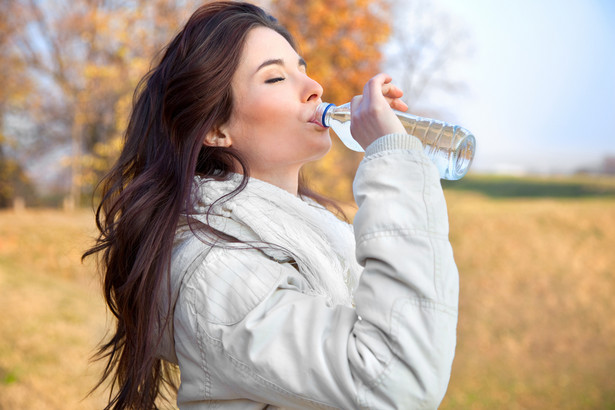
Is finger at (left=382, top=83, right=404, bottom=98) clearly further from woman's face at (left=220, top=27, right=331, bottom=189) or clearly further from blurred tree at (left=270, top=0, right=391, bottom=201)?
blurred tree at (left=270, top=0, right=391, bottom=201)

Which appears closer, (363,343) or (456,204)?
(363,343)

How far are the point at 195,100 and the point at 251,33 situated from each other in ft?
0.85

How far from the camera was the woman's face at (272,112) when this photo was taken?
149cm

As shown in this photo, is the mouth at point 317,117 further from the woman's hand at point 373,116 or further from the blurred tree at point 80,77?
the blurred tree at point 80,77

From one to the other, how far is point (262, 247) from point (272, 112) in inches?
16.4

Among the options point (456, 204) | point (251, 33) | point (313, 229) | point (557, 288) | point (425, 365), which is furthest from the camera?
point (456, 204)

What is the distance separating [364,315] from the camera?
1050 millimetres

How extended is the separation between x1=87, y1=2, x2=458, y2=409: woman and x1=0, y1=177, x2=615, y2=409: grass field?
2.42 m

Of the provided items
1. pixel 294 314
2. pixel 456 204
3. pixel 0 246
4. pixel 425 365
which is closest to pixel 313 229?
pixel 294 314

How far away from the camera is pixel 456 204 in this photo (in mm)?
11125

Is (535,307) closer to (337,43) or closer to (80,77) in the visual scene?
(337,43)

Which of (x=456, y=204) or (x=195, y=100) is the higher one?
(x=456, y=204)

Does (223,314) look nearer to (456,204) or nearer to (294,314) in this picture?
(294,314)

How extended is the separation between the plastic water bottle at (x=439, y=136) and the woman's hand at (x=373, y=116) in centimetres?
21
